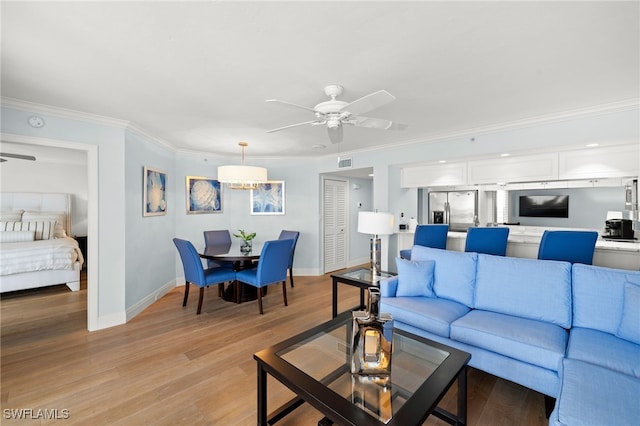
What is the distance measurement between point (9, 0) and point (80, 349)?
283cm

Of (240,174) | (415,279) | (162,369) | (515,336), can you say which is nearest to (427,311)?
(415,279)

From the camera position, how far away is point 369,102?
6.42 ft

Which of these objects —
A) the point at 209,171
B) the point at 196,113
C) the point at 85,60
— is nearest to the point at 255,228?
the point at 209,171

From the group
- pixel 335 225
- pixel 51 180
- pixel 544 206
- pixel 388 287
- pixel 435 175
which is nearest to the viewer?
pixel 388 287

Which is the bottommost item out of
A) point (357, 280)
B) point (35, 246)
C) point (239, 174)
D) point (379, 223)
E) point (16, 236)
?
point (357, 280)

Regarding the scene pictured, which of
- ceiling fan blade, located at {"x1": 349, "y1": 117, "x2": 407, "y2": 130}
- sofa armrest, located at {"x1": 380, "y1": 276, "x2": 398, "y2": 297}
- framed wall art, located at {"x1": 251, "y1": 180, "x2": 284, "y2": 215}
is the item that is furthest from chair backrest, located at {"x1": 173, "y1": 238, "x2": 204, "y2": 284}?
ceiling fan blade, located at {"x1": 349, "y1": 117, "x2": 407, "y2": 130}

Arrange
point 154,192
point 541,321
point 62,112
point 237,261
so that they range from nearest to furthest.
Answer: point 541,321 < point 62,112 < point 237,261 < point 154,192

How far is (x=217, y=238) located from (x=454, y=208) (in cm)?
443

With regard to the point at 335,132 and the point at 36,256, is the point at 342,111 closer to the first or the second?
the point at 335,132

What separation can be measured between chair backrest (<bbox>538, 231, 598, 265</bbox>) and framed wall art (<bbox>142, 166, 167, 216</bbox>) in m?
4.96

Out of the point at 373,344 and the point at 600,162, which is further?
the point at 600,162

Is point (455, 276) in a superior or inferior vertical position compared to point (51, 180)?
inferior

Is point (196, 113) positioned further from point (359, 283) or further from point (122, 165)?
point (359, 283)

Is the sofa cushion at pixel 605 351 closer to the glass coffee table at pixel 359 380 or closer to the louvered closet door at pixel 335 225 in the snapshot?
the glass coffee table at pixel 359 380
